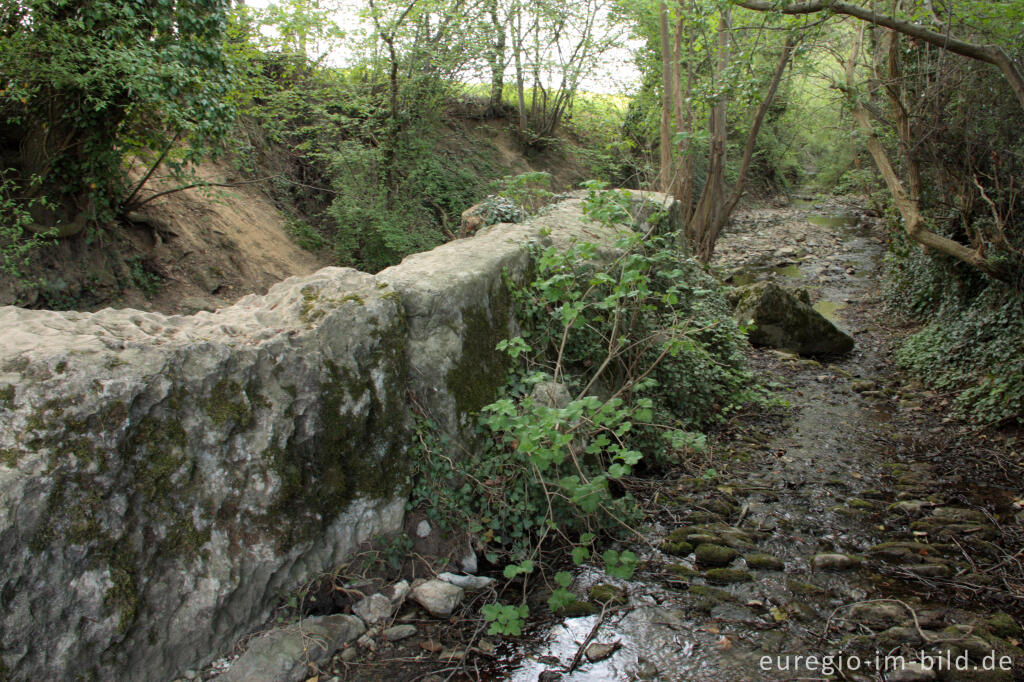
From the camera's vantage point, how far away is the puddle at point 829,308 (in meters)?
11.4

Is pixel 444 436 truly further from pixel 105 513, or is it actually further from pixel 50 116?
pixel 50 116

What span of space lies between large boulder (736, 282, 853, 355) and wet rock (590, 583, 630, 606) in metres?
6.26

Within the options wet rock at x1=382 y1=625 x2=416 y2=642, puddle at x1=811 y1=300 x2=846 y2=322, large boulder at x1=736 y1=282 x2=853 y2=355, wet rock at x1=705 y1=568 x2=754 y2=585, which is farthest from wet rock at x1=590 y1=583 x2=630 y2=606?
puddle at x1=811 y1=300 x2=846 y2=322

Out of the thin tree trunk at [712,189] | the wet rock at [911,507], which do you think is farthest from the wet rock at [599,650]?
the thin tree trunk at [712,189]

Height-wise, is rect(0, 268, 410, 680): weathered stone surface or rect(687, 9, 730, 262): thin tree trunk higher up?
rect(687, 9, 730, 262): thin tree trunk

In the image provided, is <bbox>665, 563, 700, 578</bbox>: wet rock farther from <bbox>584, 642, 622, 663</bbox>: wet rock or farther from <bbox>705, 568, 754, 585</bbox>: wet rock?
<bbox>584, 642, 622, 663</bbox>: wet rock

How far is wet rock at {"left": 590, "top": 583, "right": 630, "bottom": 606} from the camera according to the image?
12.3 feet

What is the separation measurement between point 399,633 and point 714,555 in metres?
2.03

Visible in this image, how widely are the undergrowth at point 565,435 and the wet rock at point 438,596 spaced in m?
0.33

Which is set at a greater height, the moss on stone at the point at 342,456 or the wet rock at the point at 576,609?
the moss on stone at the point at 342,456

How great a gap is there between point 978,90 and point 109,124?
983cm

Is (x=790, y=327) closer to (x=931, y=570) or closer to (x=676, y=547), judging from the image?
(x=931, y=570)

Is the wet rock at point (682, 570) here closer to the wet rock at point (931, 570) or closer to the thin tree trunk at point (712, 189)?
the wet rock at point (931, 570)

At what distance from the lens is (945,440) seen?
20.5 feet
